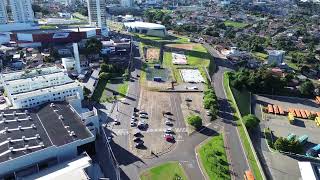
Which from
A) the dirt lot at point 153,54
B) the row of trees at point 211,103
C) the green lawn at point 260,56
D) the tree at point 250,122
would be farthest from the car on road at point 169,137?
the green lawn at point 260,56

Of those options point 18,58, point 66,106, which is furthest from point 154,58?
point 66,106

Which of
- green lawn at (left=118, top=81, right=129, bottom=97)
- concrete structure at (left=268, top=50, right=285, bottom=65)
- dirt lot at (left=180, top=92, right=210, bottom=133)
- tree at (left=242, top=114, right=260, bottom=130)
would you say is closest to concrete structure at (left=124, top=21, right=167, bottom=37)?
concrete structure at (left=268, top=50, right=285, bottom=65)

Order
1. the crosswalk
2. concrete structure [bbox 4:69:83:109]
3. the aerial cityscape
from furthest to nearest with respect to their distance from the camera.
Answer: the crosswalk
concrete structure [bbox 4:69:83:109]
the aerial cityscape

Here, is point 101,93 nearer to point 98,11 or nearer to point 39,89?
point 39,89

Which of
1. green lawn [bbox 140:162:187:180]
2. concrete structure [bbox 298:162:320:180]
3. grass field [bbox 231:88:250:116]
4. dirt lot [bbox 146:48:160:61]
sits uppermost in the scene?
dirt lot [bbox 146:48:160:61]

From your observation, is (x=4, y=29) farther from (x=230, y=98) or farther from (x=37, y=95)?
(x=230, y=98)

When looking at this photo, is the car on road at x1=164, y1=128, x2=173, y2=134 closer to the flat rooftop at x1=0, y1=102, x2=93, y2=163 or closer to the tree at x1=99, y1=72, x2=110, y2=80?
the flat rooftop at x1=0, y1=102, x2=93, y2=163

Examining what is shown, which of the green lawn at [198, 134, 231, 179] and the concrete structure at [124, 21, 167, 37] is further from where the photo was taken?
the concrete structure at [124, 21, 167, 37]
